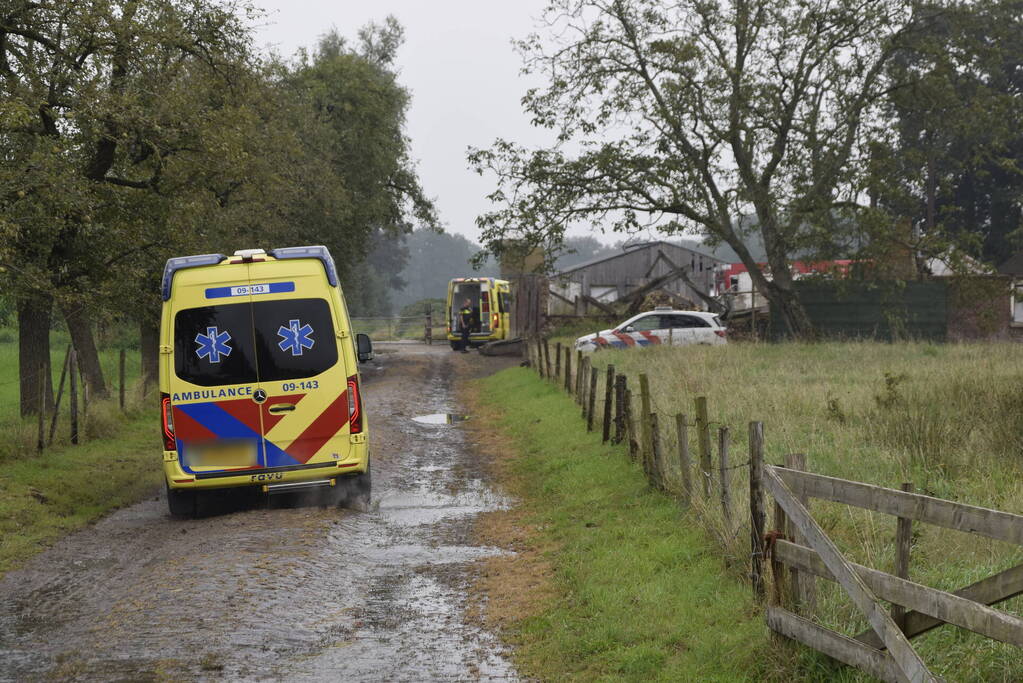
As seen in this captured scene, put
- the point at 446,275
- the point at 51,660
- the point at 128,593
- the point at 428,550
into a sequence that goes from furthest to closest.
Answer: the point at 446,275
the point at 428,550
the point at 128,593
the point at 51,660

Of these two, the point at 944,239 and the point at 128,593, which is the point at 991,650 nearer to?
the point at 128,593

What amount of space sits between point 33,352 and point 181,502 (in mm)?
8530

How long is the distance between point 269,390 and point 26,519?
9.31 feet

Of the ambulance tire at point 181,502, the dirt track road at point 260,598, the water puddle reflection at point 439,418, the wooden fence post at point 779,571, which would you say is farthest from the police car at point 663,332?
the wooden fence post at point 779,571

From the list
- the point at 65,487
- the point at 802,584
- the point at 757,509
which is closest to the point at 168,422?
the point at 65,487

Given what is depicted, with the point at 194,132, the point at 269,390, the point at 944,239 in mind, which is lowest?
the point at 269,390

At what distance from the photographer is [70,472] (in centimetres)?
1320

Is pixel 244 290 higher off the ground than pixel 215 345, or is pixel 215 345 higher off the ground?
pixel 244 290

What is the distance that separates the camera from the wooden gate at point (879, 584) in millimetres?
4211

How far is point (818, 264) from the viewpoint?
30.1m

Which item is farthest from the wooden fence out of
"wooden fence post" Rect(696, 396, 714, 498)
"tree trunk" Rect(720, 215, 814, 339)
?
"tree trunk" Rect(720, 215, 814, 339)

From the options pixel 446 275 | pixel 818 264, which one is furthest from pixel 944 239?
pixel 446 275

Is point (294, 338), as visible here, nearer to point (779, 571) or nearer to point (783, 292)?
point (779, 571)

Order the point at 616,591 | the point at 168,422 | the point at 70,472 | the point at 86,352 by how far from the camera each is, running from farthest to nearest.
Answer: the point at 86,352
the point at 70,472
the point at 168,422
the point at 616,591
